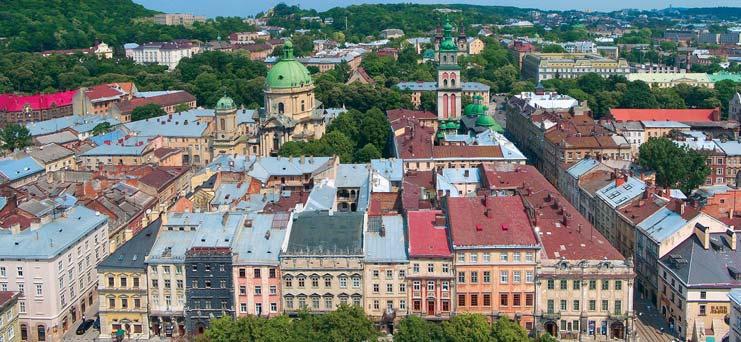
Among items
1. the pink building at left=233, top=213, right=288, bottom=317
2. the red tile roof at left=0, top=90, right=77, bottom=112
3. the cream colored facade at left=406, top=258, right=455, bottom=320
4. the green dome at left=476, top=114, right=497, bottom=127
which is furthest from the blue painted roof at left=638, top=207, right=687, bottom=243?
the red tile roof at left=0, top=90, right=77, bottom=112

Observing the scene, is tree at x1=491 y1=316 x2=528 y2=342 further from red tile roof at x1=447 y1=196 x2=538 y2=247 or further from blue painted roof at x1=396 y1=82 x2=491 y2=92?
blue painted roof at x1=396 y1=82 x2=491 y2=92


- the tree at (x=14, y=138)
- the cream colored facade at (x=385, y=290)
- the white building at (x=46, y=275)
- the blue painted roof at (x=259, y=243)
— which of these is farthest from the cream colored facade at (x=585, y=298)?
the tree at (x=14, y=138)

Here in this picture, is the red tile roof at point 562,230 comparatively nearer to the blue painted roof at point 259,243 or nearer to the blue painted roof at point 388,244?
the blue painted roof at point 388,244

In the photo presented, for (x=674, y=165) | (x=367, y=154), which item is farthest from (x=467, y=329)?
(x=367, y=154)

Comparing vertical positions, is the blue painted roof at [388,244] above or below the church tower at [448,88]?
below

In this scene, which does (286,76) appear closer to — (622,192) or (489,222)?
(622,192)

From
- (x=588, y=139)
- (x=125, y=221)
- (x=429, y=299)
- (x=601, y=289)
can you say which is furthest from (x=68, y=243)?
(x=588, y=139)

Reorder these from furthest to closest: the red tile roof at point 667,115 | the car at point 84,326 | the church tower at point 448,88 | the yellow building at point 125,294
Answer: the church tower at point 448,88 < the red tile roof at point 667,115 < the car at point 84,326 < the yellow building at point 125,294
